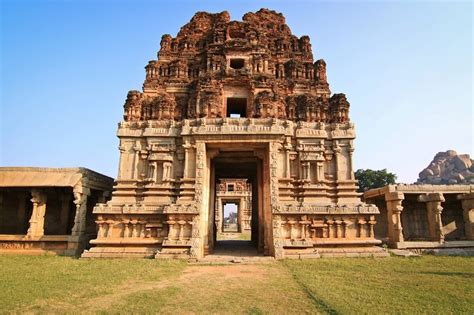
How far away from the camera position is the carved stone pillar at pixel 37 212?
49.2 ft

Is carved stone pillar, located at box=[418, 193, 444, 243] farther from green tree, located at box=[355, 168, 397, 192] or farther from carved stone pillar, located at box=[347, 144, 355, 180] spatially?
green tree, located at box=[355, 168, 397, 192]

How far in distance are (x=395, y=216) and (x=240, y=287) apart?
11.6 metres

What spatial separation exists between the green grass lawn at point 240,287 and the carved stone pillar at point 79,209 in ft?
12.0

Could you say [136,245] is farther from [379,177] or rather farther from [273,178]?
[379,177]

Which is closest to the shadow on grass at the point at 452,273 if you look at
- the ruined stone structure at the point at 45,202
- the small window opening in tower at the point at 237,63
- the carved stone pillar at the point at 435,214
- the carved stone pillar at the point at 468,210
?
the carved stone pillar at the point at 435,214

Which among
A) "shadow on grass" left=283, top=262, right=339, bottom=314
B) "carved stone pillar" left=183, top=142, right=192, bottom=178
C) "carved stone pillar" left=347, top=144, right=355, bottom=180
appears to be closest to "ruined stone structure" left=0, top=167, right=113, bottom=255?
"carved stone pillar" left=183, top=142, right=192, bottom=178

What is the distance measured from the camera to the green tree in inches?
1820

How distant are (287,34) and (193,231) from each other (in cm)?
1484

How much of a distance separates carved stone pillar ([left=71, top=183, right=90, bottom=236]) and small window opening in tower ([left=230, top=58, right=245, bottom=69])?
11018 millimetres

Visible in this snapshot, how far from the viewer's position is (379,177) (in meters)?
46.8

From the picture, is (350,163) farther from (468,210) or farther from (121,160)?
(121,160)

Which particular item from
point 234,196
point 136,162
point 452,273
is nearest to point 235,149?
point 136,162

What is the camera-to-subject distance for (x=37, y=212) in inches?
601

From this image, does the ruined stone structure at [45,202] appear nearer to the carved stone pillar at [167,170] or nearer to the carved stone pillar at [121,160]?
the carved stone pillar at [121,160]
